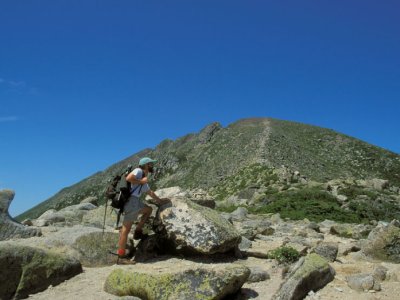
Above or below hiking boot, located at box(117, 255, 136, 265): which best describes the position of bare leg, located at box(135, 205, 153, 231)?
above

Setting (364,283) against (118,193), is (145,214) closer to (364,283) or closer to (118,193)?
(118,193)

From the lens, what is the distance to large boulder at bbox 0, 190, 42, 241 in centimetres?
1365

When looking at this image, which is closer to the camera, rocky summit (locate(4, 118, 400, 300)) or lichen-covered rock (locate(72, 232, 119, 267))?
rocky summit (locate(4, 118, 400, 300))

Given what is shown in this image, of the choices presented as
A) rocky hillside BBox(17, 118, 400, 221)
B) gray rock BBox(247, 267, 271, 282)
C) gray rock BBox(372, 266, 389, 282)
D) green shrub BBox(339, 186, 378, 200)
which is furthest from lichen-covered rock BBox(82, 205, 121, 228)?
green shrub BBox(339, 186, 378, 200)

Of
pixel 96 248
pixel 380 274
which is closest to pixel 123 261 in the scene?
pixel 96 248

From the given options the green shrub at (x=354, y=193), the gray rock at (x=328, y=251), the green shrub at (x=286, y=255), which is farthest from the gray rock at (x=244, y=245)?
the green shrub at (x=354, y=193)

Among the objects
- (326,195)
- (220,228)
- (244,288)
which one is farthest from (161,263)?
(326,195)

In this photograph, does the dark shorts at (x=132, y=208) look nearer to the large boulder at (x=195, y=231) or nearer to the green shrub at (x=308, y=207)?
the large boulder at (x=195, y=231)

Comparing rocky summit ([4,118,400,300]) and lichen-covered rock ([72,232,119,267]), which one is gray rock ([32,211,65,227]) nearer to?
rocky summit ([4,118,400,300])

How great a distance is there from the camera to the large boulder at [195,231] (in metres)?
11.4

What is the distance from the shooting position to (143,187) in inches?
479

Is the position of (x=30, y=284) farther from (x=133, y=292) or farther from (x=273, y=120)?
(x=273, y=120)

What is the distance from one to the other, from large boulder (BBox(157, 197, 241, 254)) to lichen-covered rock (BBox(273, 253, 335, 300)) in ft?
8.30

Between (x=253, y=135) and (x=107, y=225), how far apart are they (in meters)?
80.0
